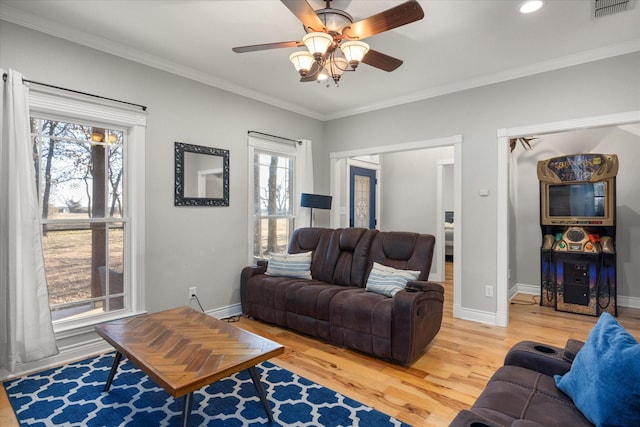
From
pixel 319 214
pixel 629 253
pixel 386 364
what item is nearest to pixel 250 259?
pixel 319 214

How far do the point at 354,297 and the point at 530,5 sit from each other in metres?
2.66

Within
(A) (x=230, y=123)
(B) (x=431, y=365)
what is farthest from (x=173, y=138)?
(B) (x=431, y=365)

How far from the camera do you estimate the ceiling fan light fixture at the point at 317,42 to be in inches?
84.3

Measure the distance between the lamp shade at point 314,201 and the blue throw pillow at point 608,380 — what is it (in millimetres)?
3451

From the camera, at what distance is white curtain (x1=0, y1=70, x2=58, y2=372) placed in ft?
8.30

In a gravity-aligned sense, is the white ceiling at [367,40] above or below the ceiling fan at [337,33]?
above

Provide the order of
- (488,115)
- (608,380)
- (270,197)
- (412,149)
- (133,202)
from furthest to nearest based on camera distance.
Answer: (270,197), (412,149), (488,115), (133,202), (608,380)

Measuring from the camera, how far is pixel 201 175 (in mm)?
3859

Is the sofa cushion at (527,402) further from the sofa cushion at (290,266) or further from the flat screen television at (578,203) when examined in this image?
the flat screen television at (578,203)

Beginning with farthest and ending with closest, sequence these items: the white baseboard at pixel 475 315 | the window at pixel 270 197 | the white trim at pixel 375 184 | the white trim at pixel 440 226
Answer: the white trim at pixel 440 226, the white trim at pixel 375 184, the window at pixel 270 197, the white baseboard at pixel 475 315

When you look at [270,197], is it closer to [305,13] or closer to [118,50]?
[118,50]

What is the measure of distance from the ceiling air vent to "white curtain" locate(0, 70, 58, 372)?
4316 millimetres

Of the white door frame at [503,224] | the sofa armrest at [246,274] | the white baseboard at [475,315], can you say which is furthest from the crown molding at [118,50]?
the white baseboard at [475,315]

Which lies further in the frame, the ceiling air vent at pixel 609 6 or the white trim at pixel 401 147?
the white trim at pixel 401 147
